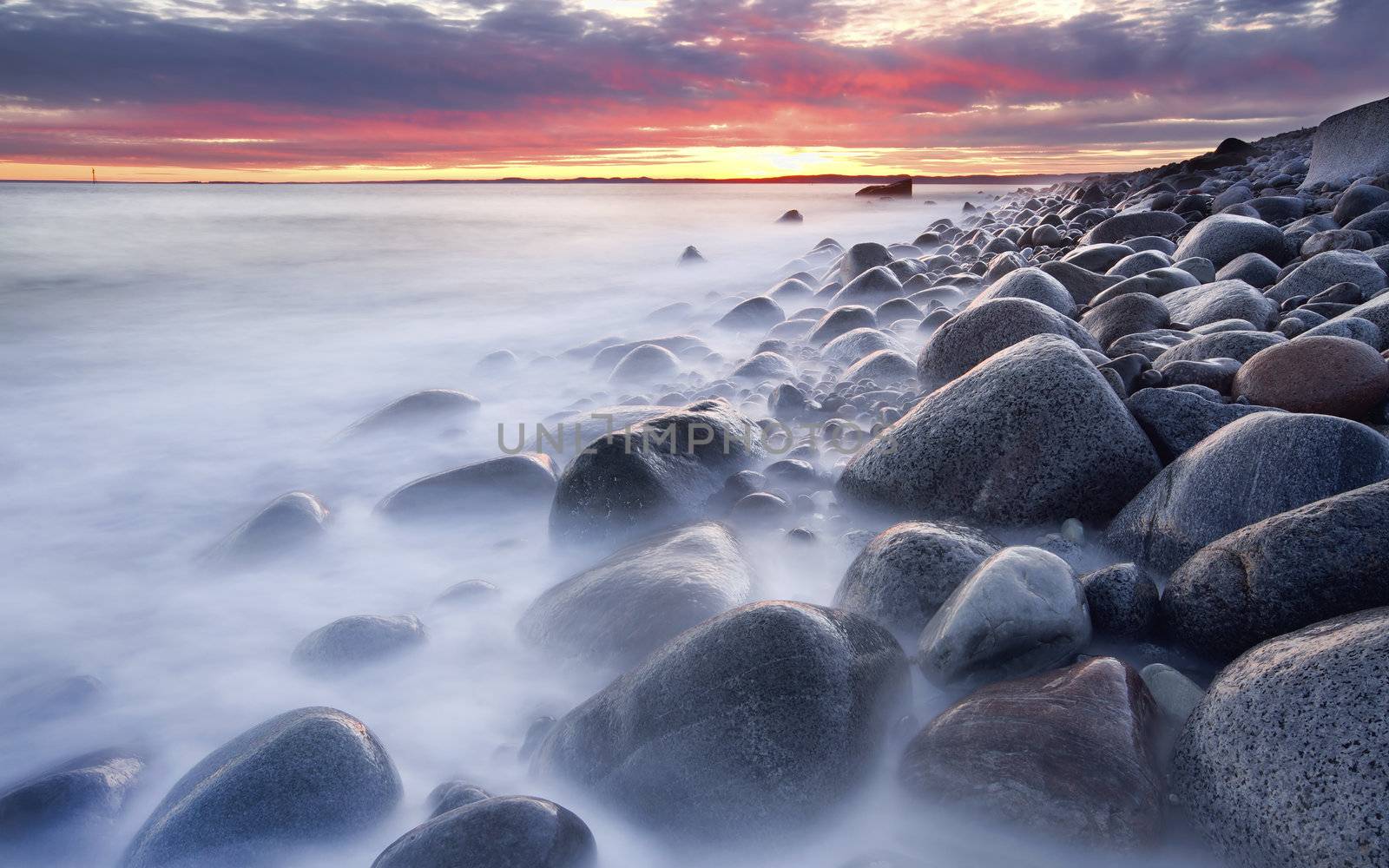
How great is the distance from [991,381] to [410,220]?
2783 centimetres

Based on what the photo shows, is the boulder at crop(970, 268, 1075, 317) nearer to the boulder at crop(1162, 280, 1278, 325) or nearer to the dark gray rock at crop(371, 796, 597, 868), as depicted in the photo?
the boulder at crop(1162, 280, 1278, 325)

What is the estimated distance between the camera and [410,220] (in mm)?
27500

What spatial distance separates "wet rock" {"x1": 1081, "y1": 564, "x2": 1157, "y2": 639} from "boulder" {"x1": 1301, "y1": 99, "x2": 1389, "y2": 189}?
954 cm

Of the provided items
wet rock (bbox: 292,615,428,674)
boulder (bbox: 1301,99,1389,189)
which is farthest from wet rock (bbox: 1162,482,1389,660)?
boulder (bbox: 1301,99,1389,189)

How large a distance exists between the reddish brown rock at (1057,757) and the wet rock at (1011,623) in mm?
88

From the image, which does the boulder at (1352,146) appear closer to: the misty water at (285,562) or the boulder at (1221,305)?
the boulder at (1221,305)

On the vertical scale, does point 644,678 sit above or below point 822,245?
below

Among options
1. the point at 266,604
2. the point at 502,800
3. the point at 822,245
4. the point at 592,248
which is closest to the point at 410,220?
the point at 592,248

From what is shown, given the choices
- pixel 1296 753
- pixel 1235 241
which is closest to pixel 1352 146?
pixel 1235 241

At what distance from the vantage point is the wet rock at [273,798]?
5.95 ft

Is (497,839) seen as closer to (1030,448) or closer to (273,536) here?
(1030,448)

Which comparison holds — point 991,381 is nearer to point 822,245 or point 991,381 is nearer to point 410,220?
point 822,245

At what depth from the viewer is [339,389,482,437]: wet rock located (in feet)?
16.4

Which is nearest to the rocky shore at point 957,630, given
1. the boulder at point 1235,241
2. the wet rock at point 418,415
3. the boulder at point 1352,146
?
the wet rock at point 418,415
